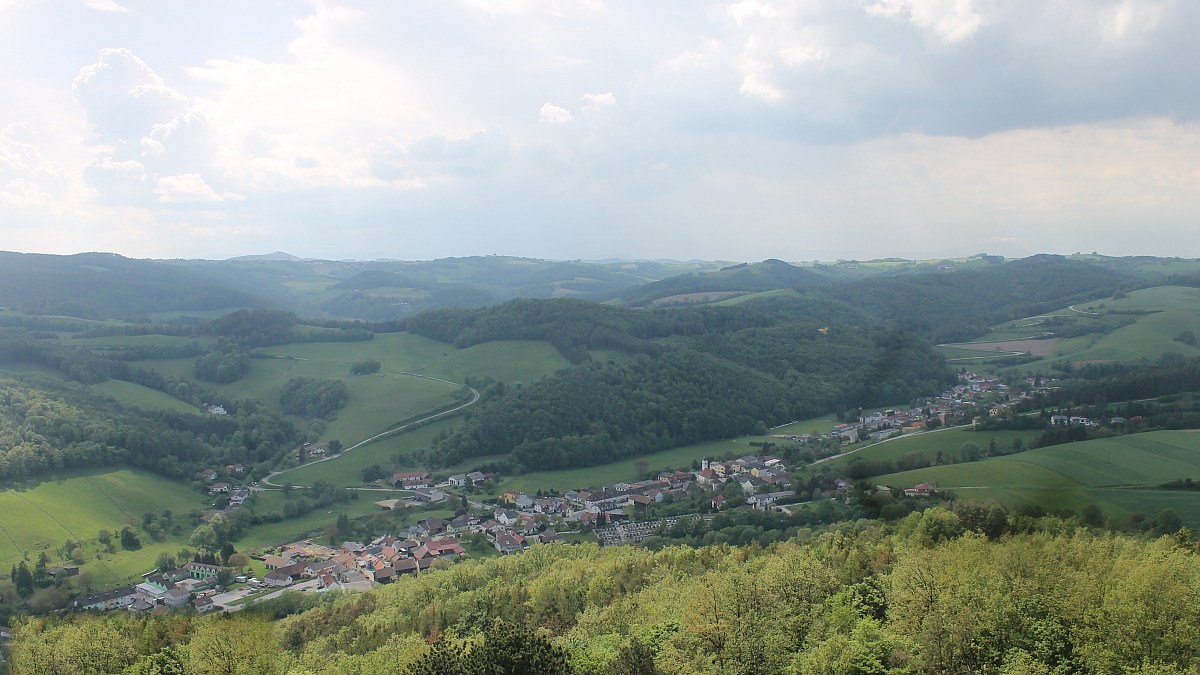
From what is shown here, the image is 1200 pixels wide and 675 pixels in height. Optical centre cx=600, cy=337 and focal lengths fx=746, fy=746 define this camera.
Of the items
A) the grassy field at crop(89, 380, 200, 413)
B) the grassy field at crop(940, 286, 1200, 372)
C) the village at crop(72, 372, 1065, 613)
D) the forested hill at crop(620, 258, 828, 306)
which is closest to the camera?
the village at crop(72, 372, 1065, 613)

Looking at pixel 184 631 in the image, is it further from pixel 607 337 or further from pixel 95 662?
pixel 607 337

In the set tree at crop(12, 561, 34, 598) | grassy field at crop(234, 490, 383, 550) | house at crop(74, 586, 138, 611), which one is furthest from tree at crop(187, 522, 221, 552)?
tree at crop(12, 561, 34, 598)

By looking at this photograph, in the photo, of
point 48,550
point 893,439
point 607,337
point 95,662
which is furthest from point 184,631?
point 607,337

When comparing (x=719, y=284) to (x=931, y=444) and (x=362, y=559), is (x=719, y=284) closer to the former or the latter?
(x=931, y=444)

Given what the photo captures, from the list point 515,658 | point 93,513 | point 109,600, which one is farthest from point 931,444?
point 93,513

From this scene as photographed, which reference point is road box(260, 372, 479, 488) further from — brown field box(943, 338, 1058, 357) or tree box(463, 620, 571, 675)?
brown field box(943, 338, 1058, 357)
